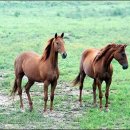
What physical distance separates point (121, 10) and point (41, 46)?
20.0 m

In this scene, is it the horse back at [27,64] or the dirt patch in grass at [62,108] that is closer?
the dirt patch in grass at [62,108]

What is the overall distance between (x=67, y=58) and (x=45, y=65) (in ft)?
27.6

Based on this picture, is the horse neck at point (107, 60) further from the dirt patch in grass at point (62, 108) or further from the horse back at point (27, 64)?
the horse back at point (27, 64)

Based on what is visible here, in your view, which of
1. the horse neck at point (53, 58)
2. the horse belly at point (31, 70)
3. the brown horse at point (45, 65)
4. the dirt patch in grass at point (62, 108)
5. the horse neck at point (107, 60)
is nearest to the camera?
the dirt patch in grass at point (62, 108)

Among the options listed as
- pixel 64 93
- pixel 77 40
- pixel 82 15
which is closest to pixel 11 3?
pixel 82 15

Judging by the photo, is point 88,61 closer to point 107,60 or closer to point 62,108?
point 107,60

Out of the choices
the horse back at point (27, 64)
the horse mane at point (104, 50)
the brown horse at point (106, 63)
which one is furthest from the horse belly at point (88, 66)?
the horse back at point (27, 64)

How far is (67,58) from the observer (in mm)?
18797

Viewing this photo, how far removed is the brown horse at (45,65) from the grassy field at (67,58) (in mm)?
759

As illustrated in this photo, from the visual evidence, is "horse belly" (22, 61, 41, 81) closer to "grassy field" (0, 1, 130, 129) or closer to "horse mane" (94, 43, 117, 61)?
"grassy field" (0, 1, 130, 129)

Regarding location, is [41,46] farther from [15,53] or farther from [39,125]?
[39,125]

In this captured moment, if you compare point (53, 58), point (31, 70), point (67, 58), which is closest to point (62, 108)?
point (31, 70)

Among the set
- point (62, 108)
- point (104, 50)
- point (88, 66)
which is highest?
point (104, 50)

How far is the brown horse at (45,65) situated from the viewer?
10.2 meters
